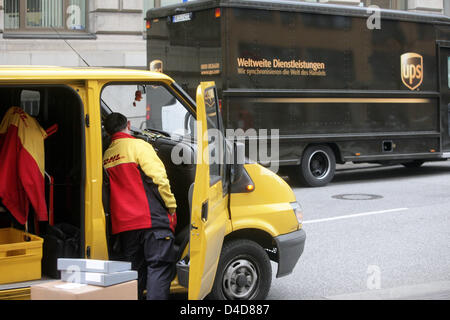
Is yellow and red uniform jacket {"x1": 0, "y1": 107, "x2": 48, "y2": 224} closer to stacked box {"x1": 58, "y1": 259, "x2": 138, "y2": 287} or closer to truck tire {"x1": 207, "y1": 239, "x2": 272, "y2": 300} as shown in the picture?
stacked box {"x1": 58, "y1": 259, "x2": 138, "y2": 287}

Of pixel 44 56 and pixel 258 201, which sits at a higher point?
pixel 44 56

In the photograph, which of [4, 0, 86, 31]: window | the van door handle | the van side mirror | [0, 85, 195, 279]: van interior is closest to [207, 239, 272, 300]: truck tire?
[0, 85, 195, 279]: van interior

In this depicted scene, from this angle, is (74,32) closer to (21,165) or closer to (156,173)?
(21,165)

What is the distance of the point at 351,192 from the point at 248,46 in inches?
131

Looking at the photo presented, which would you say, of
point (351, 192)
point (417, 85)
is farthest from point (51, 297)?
point (417, 85)

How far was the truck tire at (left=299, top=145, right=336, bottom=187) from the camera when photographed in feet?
46.3

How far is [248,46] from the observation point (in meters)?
13.0

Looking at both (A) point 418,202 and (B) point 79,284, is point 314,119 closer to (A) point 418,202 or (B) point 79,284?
(A) point 418,202

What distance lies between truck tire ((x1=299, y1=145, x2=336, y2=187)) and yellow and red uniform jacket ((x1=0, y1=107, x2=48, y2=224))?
9.25m

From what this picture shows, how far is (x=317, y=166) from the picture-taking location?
1452 cm

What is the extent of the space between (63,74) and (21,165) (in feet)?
2.44

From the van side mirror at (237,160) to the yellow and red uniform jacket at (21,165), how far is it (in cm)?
143

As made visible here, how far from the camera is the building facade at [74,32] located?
19.4 meters

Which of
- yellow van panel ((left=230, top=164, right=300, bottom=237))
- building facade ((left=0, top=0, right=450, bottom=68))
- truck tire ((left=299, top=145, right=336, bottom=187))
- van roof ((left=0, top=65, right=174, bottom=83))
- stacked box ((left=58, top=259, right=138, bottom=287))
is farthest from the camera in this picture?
building facade ((left=0, top=0, right=450, bottom=68))
